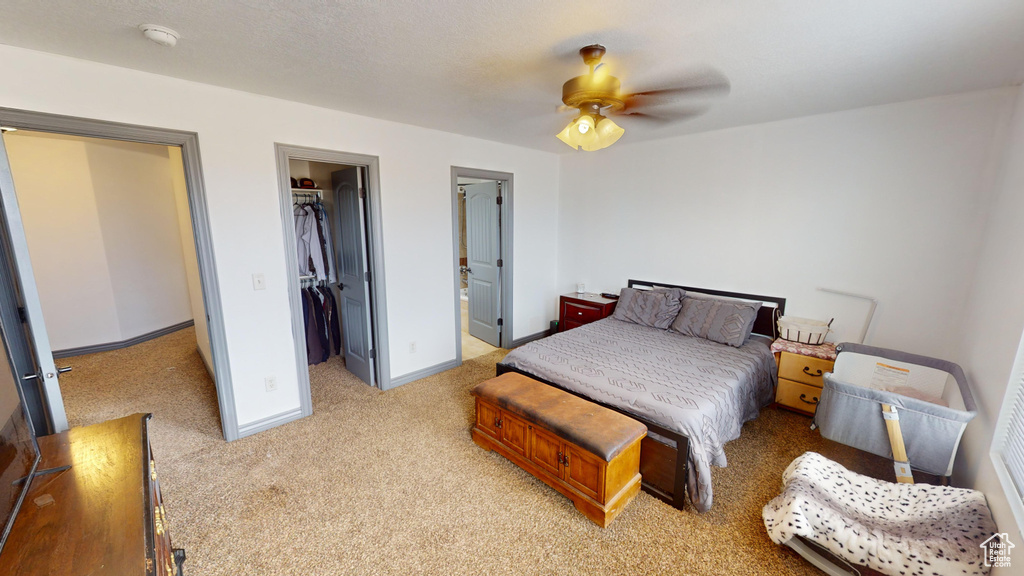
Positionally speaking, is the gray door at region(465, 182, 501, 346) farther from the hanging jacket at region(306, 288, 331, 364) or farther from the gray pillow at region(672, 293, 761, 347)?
the gray pillow at region(672, 293, 761, 347)

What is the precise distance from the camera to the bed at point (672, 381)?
6.73ft

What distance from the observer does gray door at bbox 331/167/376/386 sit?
3266mm

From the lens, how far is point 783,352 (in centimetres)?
291

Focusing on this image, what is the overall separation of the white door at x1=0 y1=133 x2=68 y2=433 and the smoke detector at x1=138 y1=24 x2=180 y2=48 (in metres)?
0.75

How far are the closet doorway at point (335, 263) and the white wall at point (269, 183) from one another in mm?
87

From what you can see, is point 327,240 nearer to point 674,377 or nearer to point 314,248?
point 314,248

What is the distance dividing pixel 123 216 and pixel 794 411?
23.5 ft

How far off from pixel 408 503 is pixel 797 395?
2900mm

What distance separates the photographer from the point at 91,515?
1.13 metres

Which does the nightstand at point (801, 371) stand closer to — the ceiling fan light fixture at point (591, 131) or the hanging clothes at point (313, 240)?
the ceiling fan light fixture at point (591, 131)

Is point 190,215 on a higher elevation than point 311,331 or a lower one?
higher

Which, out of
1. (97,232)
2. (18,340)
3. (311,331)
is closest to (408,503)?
(18,340)

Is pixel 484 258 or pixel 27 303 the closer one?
pixel 27 303

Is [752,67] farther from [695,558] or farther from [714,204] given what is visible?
[695,558]
